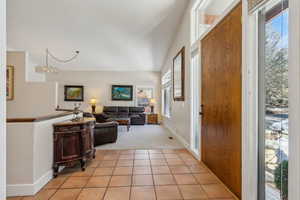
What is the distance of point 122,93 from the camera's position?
8.55 metres

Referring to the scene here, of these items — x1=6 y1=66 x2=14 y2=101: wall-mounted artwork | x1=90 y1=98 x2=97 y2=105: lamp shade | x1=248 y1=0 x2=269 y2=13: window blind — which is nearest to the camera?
x1=248 y1=0 x2=269 y2=13: window blind

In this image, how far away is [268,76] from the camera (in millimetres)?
1501

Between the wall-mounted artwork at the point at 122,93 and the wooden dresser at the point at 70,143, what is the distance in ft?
18.9

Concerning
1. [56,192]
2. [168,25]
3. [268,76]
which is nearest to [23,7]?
[168,25]

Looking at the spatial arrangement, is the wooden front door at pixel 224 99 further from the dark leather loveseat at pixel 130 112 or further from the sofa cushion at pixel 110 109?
the sofa cushion at pixel 110 109

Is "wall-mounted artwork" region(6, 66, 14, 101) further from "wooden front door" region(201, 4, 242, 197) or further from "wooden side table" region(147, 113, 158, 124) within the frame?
"wooden side table" region(147, 113, 158, 124)

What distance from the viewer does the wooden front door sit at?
1.87 m

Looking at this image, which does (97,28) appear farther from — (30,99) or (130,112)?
(130,112)

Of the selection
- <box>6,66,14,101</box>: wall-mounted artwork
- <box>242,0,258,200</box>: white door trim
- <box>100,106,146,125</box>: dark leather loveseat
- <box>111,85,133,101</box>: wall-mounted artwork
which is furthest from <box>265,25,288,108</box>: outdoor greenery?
<box>111,85,133,101</box>: wall-mounted artwork

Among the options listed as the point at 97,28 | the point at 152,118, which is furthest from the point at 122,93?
the point at 97,28

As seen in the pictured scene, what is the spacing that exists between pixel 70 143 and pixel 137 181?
3.81 feet

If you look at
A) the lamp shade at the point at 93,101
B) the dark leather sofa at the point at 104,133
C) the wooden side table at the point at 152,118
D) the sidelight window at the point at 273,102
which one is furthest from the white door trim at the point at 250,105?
the lamp shade at the point at 93,101

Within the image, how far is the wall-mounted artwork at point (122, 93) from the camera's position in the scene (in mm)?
8508

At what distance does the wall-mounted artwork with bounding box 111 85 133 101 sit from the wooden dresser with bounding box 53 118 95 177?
18.9 ft
